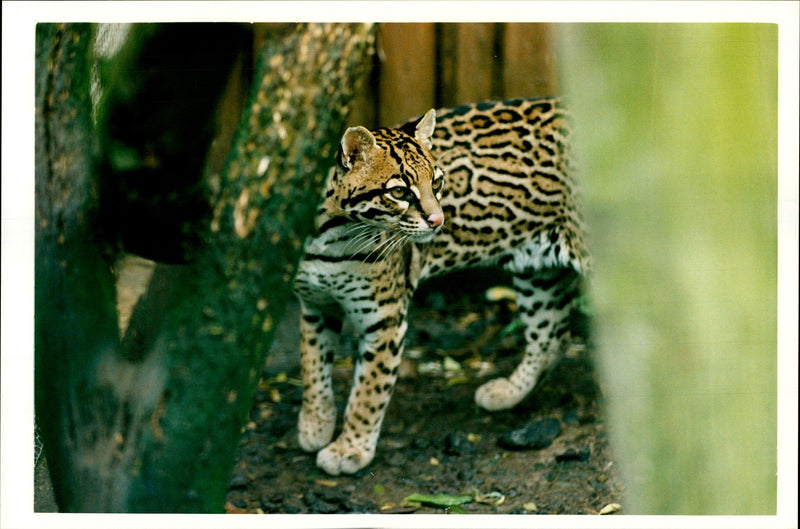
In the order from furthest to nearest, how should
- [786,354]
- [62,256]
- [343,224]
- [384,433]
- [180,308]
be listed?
[384,433] < [343,224] < [786,354] < [62,256] < [180,308]

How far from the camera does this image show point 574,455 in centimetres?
318

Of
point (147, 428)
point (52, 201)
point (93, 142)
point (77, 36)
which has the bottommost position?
point (147, 428)

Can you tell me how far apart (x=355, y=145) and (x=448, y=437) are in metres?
1.27

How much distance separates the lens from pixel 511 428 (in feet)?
11.2

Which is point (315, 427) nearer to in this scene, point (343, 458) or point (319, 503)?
point (343, 458)

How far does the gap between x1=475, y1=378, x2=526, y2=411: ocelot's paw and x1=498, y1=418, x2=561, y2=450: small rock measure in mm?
139

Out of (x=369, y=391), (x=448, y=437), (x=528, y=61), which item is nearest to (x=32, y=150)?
(x=369, y=391)

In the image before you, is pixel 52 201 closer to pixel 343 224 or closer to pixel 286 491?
pixel 343 224

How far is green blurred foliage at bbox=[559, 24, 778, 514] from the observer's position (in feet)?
1.74

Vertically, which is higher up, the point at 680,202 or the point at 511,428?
the point at 680,202

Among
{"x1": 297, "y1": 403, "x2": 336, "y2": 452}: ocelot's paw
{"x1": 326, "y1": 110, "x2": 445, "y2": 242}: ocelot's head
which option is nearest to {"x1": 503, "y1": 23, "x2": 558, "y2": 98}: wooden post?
{"x1": 326, "y1": 110, "x2": 445, "y2": 242}: ocelot's head

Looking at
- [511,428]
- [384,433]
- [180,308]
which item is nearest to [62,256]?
[180,308]

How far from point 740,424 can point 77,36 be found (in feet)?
8.09

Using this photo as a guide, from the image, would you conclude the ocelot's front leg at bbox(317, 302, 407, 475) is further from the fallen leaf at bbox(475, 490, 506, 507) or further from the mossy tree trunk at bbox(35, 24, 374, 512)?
the mossy tree trunk at bbox(35, 24, 374, 512)
